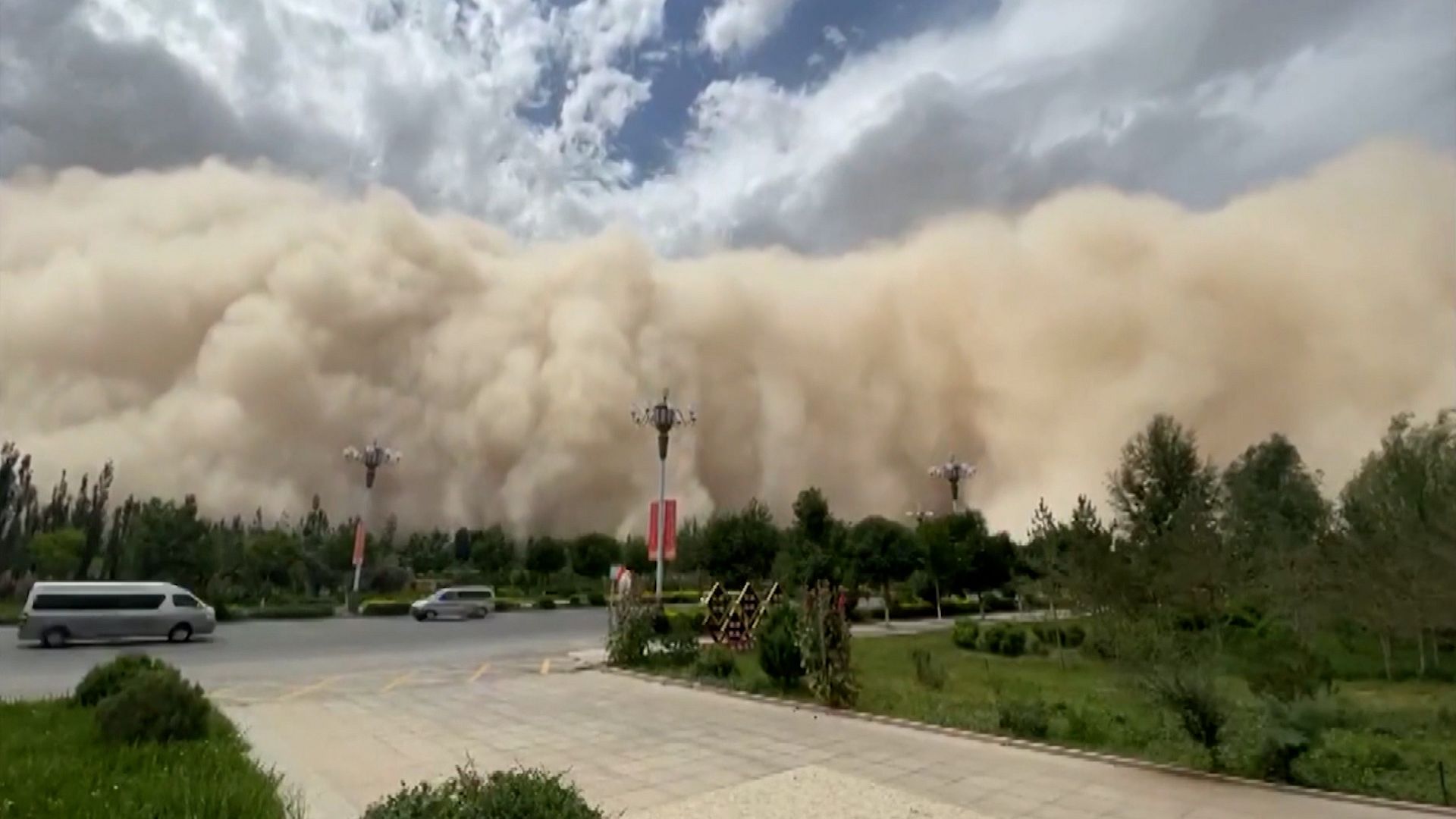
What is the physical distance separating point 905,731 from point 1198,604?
1515cm

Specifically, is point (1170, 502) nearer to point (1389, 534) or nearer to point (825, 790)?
point (1389, 534)

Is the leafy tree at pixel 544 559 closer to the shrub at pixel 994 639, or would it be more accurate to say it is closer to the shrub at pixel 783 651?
the shrub at pixel 994 639

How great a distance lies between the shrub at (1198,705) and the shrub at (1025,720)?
1.69 m

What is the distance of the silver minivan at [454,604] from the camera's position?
117 ft

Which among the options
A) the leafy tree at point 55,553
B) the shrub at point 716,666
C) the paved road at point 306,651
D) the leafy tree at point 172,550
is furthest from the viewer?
the leafy tree at point 55,553

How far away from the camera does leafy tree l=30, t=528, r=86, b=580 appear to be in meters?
44.0

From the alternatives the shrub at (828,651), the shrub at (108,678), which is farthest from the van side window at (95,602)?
the shrub at (828,651)

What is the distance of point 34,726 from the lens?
912 cm

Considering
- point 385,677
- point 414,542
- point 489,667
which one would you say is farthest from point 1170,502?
point 414,542

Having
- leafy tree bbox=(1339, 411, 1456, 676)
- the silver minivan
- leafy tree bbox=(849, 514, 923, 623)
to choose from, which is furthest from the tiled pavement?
the silver minivan

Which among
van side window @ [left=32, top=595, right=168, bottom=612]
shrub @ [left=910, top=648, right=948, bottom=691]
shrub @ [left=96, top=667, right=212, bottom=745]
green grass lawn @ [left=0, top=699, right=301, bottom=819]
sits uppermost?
van side window @ [left=32, top=595, right=168, bottom=612]

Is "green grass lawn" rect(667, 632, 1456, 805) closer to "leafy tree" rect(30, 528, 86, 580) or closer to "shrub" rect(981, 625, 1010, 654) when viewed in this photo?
"shrub" rect(981, 625, 1010, 654)

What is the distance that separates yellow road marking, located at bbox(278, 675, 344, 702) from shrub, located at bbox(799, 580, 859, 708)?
7702mm

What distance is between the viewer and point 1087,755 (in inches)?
337
